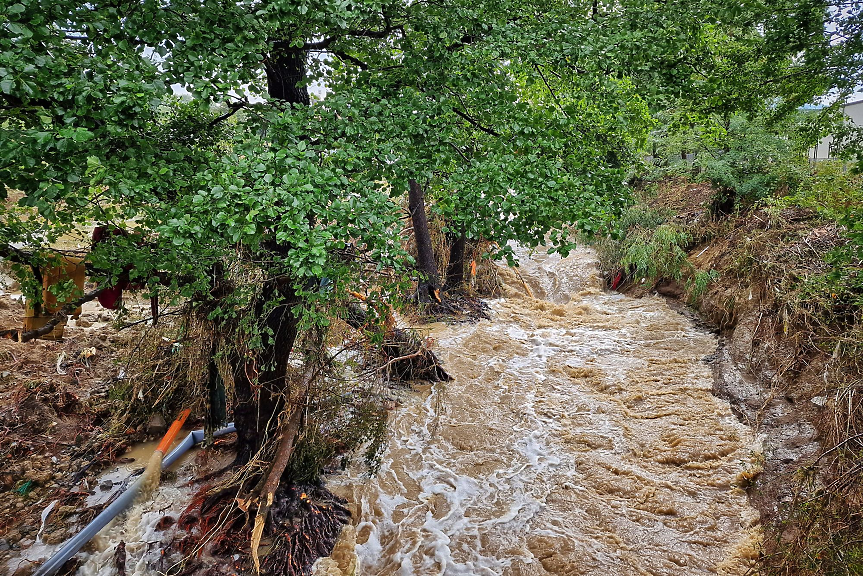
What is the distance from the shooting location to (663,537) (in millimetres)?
4965

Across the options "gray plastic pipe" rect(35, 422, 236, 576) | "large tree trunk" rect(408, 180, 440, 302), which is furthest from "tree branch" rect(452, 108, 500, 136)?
"large tree trunk" rect(408, 180, 440, 302)

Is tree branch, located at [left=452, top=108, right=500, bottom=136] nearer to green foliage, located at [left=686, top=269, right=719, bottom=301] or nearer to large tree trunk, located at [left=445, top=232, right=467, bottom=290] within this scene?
green foliage, located at [left=686, top=269, right=719, bottom=301]

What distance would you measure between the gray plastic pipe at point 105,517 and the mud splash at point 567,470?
6.50 ft

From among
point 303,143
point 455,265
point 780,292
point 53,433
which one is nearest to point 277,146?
point 303,143

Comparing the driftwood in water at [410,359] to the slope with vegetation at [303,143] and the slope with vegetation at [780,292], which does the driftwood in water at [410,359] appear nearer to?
the slope with vegetation at [303,143]

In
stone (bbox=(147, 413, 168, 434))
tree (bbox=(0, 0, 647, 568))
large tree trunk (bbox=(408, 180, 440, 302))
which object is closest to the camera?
tree (bbox=(0, 0, 647, 568))

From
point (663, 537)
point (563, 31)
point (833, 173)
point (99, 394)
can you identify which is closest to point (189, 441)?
point (99, 394)

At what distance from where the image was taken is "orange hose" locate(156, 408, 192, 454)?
6050 millimetres

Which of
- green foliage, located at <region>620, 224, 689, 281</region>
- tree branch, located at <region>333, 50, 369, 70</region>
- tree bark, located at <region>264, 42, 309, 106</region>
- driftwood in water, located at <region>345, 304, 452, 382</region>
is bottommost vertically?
driftwood in water, located at <region>345, 304, 452, 382</region>

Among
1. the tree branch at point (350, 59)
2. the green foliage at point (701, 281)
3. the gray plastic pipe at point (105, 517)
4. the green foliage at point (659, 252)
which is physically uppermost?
the tree branch at point (350, 59)

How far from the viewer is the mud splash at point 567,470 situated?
4898 mm

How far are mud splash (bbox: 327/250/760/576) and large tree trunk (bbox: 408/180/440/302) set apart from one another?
201cm

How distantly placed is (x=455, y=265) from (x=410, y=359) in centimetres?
475

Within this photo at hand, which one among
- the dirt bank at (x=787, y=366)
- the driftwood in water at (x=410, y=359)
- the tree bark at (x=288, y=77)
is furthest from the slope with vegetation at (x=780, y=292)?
the driftwood in water at (x=410, y=359)
